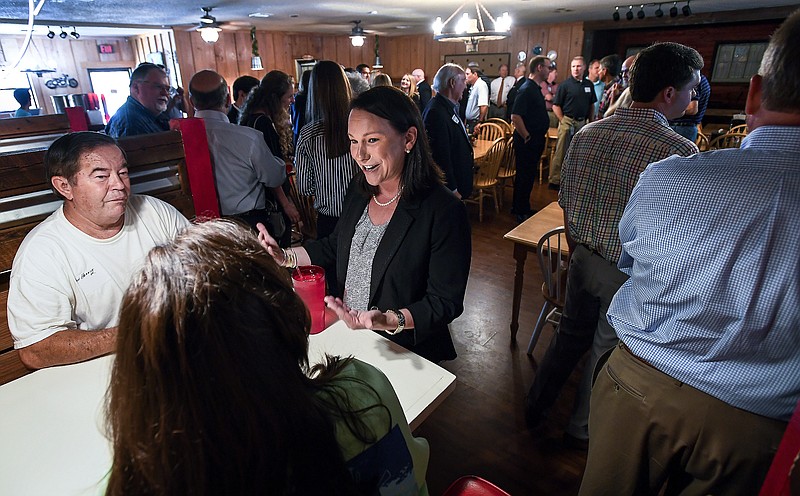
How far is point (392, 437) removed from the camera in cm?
70

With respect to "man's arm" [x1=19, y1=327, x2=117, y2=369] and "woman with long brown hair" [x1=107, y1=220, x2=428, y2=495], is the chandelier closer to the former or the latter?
"man's arm" [x1=19, y1=327, x2=117, y2=369]

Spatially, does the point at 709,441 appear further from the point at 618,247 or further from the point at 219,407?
the point at 219,407

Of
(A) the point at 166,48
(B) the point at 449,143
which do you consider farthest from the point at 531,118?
(A) the point at 166,48

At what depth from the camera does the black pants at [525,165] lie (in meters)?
4.48

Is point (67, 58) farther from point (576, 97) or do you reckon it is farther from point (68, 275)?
point (68, 275)

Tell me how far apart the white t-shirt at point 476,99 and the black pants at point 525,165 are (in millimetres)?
2034

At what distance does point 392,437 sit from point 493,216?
4483 mm

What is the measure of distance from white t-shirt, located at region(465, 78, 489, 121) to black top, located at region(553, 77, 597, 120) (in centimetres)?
114

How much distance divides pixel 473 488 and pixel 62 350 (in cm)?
113

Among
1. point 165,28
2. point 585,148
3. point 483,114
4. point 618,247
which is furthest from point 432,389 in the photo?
point 165,28

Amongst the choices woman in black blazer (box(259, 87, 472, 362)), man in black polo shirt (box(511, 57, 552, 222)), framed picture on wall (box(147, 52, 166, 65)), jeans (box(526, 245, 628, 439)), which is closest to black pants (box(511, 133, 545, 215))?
man in black polo shirt (box(511, 57, 552, 222))

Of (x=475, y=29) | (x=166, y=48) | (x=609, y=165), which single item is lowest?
(x=609, y=165)

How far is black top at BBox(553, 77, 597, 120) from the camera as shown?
18.1 ft

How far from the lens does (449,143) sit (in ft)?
10.2
